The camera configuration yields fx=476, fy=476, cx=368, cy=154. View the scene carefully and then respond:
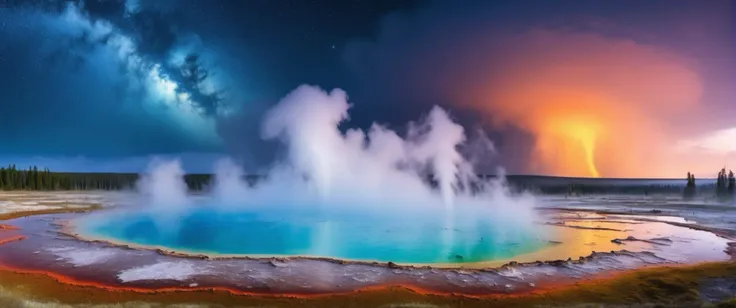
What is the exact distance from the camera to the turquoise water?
16172 mm

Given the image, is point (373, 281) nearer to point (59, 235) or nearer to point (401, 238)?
point (401, 238)

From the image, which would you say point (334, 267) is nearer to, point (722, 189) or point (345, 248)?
point (345, 248)

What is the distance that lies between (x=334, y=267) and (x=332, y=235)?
690 centimetres

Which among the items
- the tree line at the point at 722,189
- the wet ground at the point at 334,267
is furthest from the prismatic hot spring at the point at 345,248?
the tree line at the point at 722,189

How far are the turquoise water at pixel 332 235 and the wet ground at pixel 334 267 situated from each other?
1485 mm

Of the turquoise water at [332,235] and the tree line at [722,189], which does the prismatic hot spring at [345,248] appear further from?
the tree line at [722,189]

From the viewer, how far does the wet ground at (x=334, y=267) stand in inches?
446

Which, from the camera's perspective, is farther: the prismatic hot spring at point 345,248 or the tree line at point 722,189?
the tree line at point 722,189

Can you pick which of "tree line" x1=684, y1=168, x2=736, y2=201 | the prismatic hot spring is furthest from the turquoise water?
"tree line" x1=684, y1=168, x2=736, y2=201

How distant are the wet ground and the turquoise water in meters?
1.48

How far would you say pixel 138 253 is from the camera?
15.2 metres

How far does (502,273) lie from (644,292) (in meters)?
3.28

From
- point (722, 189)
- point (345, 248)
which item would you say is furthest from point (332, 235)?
point (722, 189)

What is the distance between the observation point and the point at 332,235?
66.1ft
